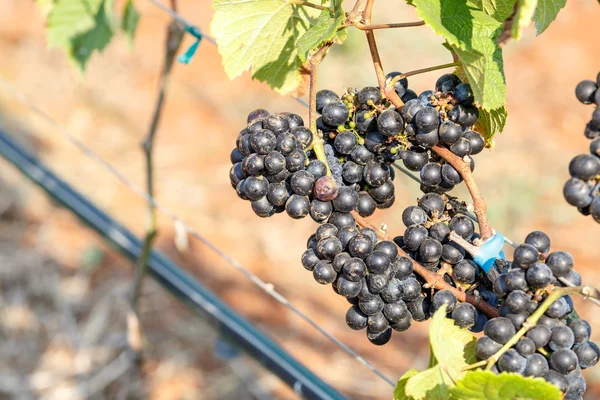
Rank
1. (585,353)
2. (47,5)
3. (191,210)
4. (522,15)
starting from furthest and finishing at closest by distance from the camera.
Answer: (191,210), (47,5), (585,353), (522,15)

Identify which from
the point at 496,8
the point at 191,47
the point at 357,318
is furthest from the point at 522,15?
the point at 191,47

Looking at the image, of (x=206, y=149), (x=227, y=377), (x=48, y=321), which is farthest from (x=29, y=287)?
(x=206, y=149)

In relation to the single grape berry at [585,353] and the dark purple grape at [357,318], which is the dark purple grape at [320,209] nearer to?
the dark purple grape at [357,318]

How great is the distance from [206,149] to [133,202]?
1.84 ft

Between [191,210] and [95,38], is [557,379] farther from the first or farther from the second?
[191,210]

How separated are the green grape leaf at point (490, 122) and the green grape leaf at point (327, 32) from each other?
0.78 feet

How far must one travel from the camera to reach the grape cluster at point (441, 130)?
905 millimetres

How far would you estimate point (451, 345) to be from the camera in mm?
889

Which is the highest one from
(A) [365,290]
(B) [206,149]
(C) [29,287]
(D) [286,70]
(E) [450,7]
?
(E) [450,7]

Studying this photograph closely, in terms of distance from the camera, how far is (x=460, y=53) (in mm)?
913

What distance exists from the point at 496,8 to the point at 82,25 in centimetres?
126

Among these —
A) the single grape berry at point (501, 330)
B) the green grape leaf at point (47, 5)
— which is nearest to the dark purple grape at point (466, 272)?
the single grape berry at point (501, 330)

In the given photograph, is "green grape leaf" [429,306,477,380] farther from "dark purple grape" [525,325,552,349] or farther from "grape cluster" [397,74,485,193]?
"grape cluster" [397,74,485,193]

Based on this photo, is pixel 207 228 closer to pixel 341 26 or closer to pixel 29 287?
pixel 29 287
